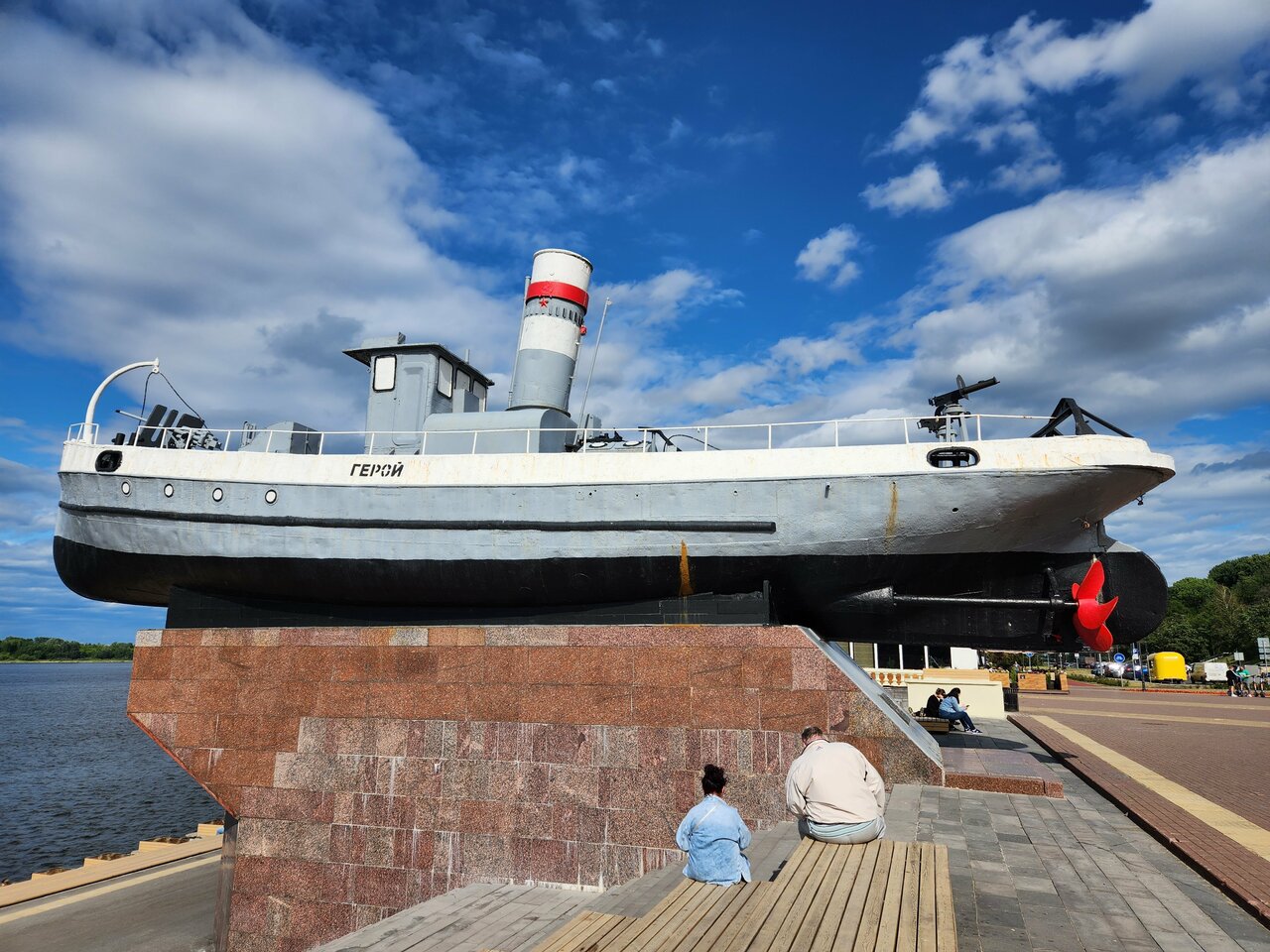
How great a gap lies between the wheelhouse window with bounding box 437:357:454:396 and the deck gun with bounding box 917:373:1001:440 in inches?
349

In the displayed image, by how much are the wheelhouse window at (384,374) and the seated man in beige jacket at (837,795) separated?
11795mm

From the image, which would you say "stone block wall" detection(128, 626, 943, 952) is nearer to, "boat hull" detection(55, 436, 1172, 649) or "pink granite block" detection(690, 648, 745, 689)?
"pink granite block" detection(690, 648, 745, 689)

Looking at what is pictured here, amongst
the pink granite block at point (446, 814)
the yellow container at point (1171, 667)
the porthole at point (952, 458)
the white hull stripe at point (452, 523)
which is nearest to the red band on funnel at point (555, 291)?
the white hull stripe at point (452, 523)

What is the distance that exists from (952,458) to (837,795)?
6.67m

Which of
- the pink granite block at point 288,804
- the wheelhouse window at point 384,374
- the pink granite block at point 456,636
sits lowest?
the pink granite block at point 288,804

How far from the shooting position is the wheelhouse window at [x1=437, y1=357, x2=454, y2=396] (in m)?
15.3

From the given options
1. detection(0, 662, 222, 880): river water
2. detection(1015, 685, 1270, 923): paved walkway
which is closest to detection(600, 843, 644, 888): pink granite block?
detection(1015, 685, 1270, 923): paved walkway

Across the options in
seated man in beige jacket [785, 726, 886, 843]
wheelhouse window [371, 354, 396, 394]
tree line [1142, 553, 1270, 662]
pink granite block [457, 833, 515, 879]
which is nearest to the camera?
seated man in beige jacket [785, 726, 886, 843]

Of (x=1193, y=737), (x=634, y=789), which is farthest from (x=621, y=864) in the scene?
(x=1193, y=737)

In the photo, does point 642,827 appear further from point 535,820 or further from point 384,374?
point 384,374

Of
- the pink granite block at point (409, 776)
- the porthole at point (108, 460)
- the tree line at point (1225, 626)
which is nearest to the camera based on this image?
the pink granite block at point (409, 776)

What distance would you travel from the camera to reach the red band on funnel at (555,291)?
14812mm

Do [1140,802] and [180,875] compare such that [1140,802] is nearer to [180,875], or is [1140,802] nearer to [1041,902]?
[1041,902]

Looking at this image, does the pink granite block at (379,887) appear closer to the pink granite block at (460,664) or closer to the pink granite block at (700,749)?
the pink granite block at (460,664)
